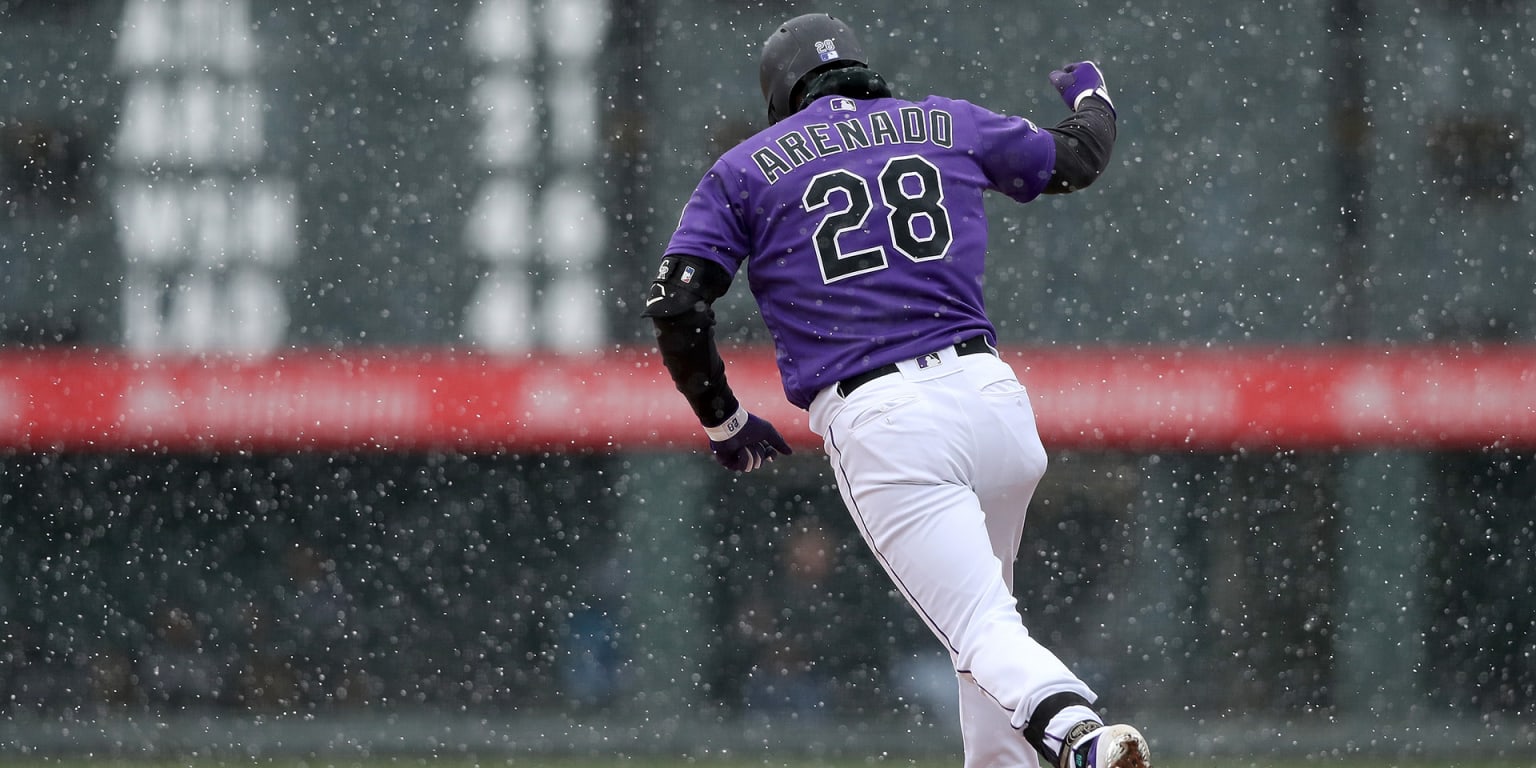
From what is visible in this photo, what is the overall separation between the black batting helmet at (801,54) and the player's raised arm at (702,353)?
318 mm

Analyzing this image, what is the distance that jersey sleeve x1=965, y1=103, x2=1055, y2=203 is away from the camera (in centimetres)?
246

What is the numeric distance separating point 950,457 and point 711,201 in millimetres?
488

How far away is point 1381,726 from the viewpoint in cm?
681

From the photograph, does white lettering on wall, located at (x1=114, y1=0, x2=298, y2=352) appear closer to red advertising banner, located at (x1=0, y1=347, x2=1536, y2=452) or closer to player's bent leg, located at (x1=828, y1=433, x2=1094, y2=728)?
red advertising banner, located at (x1=0, y1=347, x2=1536, y2=452)

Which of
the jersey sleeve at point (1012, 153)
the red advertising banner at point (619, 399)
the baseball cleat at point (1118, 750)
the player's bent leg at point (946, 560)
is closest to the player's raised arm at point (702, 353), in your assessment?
the player's bent leg at point (946, 560)

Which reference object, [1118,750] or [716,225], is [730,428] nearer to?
[716,225]

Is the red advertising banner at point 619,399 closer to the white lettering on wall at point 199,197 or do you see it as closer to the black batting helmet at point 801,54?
the white lettering on wall at point 199,197

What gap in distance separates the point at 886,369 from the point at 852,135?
35 centimetres

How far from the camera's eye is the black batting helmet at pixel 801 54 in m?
2.52

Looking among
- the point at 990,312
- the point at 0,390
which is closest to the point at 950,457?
the point at 990,312

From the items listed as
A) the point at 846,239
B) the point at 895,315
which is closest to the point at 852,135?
the point at 846,239

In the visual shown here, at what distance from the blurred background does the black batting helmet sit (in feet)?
15.0

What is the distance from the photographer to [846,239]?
232 cm

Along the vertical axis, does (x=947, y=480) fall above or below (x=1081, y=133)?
below
